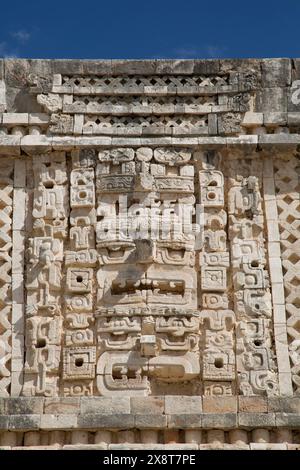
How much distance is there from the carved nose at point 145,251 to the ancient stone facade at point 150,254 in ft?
0.07

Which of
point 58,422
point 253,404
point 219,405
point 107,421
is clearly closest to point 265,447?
point 253,404

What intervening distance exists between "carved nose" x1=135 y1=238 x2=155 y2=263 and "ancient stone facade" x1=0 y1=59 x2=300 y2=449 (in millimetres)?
22

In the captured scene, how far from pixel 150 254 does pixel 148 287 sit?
12.2 inches

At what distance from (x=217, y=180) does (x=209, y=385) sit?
2.08 m

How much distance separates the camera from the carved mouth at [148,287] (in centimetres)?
970

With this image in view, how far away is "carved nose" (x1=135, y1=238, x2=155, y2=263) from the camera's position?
32.0 ft

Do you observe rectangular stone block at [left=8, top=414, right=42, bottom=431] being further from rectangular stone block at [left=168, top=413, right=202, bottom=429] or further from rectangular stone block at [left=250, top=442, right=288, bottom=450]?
rectangular stone block at [left=250, top=442, right=288, bottom=450]

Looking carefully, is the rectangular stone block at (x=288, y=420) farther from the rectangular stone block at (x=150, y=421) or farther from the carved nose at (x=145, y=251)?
the carved nose at (x=145, y=251)

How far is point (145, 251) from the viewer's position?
975cm

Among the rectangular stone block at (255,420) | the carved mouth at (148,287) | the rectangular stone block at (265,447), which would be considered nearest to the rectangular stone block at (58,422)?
the carved mouth at (148,287)

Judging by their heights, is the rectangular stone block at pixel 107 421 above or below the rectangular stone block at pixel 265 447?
above
